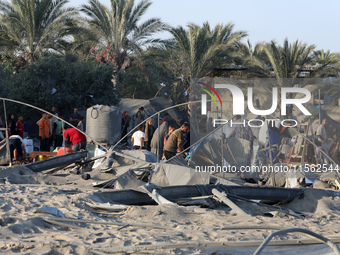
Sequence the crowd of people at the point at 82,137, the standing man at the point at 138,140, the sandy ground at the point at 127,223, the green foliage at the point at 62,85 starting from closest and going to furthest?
the sandy ground at the point at 127,223 < the crowd of people at the point at 82,137 < the standing man at the point at 138,140 < the green foliage at the point at 62,85

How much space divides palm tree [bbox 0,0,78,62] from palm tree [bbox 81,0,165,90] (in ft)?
3.73

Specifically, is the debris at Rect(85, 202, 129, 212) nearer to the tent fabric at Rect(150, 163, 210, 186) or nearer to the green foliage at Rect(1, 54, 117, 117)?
the tent fabric at Rect(150, 163, 210, 186)

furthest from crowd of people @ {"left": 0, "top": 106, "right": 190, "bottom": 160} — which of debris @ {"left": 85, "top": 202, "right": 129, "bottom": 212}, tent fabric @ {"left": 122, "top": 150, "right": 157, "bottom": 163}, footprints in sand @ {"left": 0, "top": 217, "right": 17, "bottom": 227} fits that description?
footprints in sand @ {"left": 0, "top": 217, "right": 17, "bottom": 227}

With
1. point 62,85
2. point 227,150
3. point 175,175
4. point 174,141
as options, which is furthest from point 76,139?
point 62,85

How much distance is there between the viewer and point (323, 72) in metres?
24.1

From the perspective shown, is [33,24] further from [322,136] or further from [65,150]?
[322,136]

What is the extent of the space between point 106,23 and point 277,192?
1724 centimetres

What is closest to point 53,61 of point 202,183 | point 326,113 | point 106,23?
point 106,23

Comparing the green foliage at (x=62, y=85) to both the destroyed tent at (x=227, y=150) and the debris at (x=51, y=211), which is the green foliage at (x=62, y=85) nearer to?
the destroyed tent at (x=227, y=150)

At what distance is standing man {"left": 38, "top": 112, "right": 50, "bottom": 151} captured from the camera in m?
15.8

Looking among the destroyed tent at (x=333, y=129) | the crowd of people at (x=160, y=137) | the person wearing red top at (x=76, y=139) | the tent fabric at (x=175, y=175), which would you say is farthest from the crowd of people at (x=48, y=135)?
the destroyed tent at (x=333, y=129)

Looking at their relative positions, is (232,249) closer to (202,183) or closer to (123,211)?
(123,211)

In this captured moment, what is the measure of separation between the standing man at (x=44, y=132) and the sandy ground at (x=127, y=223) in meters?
5.71

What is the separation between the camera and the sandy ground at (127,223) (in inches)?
218
